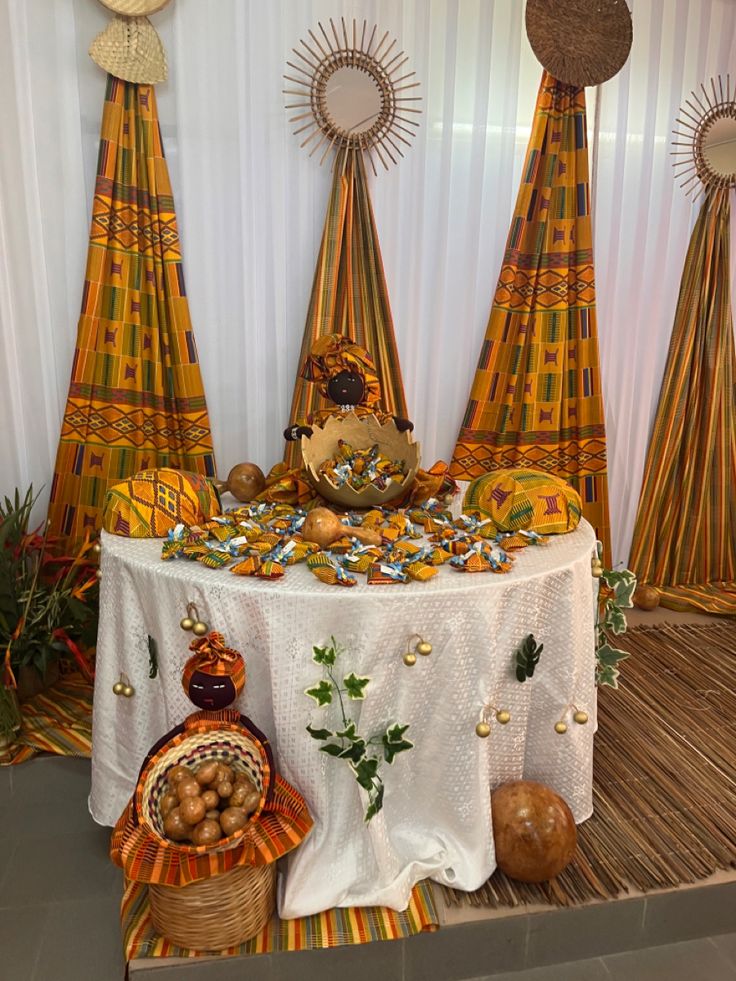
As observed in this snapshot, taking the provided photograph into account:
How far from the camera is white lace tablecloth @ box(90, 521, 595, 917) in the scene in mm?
1603

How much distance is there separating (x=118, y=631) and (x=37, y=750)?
684mm

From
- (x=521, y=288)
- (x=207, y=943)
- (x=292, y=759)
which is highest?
(x=521, y=288)

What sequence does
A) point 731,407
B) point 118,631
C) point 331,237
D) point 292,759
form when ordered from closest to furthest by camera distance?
point 292,759 → point 118,631 → point 331,237 → point 731,407

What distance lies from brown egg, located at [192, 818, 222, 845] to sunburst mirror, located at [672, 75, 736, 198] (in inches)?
113

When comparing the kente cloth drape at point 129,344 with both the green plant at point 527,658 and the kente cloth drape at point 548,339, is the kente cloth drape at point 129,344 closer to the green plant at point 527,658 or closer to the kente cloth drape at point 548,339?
the kente cloth drape at point 548,339

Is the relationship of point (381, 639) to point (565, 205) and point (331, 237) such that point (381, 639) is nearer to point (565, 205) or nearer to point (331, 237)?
point (331, 237)

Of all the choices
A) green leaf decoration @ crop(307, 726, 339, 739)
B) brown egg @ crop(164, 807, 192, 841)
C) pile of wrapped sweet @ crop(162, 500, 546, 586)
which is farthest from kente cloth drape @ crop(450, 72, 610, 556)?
brown egg @ crop(164, 807, 192, 841)

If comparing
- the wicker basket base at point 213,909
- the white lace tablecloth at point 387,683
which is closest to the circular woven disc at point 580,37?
the white lace tablecloth at point 387,683

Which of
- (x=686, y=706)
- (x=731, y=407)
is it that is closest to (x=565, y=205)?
(x=731, y=407)

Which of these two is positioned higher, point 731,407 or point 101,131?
point 101,131

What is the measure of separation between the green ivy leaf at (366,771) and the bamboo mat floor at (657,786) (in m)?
0.37

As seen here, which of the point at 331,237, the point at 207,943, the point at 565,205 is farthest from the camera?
the point at 565,205

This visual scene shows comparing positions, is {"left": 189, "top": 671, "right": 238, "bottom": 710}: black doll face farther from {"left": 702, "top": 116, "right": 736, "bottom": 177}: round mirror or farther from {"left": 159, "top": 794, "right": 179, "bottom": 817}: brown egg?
{"left": 702, "top": 116, "right": 736, "bottom": 177}: round mirror

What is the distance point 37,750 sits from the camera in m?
2.20
